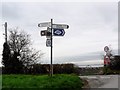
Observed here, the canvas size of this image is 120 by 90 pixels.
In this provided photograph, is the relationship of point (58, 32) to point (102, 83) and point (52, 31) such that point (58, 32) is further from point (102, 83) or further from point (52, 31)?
point (102, 83)

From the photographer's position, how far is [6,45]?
48938 millimetres

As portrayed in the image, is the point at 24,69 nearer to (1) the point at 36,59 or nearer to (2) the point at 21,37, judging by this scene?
(1) the point at 36,59

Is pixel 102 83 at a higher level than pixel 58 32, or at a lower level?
lower

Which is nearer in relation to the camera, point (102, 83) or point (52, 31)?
point (52, 31)

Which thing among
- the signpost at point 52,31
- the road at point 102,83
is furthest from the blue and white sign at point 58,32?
the road at point 102,83

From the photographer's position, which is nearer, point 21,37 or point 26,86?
point 26,86

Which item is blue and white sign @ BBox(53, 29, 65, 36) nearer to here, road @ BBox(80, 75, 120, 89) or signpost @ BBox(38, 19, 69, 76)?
signpost @ BBox(38, 19, 69, 76)

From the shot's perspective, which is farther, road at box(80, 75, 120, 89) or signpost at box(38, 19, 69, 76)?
signpost at box(38, 19, 69, 76)

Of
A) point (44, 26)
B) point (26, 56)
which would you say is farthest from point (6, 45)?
point (44, 26)

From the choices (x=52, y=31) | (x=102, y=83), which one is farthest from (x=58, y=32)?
(x=102, y=83)

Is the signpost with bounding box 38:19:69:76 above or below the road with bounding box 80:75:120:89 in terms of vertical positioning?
above

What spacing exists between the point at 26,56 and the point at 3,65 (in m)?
5.62

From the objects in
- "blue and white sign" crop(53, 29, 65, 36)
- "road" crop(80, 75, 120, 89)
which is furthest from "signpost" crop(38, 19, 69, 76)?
"road" crop(80, 75, 120, 89)

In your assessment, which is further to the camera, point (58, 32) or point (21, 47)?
point (21, 47)
